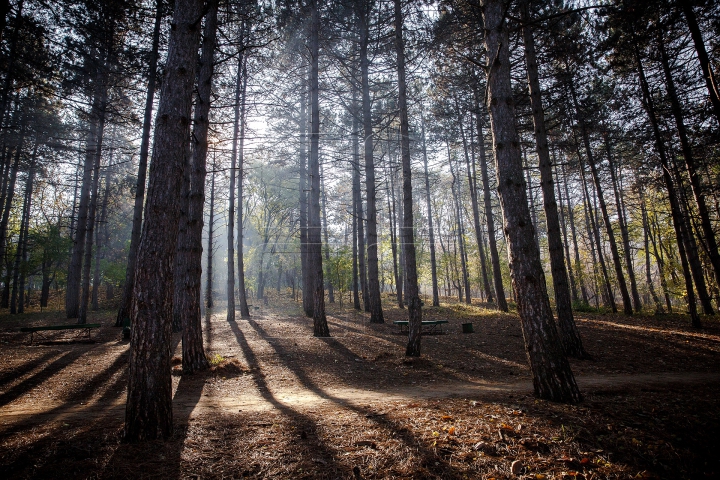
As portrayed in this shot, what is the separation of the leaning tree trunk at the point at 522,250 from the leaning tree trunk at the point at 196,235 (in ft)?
19.9

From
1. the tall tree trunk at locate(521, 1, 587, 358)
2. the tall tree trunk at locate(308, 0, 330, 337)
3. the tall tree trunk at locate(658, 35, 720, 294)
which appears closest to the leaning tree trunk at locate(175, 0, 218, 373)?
the tall tree trunk at locate(308, 0, 330, 337)

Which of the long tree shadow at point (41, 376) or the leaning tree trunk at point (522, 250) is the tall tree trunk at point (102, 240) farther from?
the leaning tree trunk at point (522, 250)

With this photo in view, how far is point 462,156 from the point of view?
24297 millimetres

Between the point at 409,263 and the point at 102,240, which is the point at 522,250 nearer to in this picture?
the point at 409,263

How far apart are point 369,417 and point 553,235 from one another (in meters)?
7.14

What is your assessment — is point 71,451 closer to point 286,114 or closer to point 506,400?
point 506,400

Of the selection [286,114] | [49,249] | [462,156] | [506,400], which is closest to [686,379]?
[506,400]

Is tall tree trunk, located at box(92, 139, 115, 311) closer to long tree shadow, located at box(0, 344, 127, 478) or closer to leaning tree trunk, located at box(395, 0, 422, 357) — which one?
long tree shadow, located at box(0, 344, 127, 478)

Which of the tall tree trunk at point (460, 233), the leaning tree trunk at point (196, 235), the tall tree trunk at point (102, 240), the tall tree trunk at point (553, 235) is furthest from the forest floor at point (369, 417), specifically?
the tall tree trunk at point (460, 233)

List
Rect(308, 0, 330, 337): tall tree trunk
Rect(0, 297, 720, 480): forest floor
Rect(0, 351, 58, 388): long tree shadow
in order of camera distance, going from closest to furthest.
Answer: Rect(0, 297, 720, 480): forest floor → Rect(0, 351, 58, 388): long tree shadow → Rect(308, 0, 330, 337): tall tree trunk

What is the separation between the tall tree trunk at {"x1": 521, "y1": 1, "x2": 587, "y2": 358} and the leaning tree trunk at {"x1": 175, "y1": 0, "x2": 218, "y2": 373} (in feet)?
26.6

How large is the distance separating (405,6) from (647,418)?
1155cm

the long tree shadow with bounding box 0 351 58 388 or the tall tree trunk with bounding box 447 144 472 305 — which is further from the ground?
the tall tree trunk with bounding box 447 144 472 305

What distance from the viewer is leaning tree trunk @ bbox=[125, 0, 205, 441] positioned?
3.49 meters
